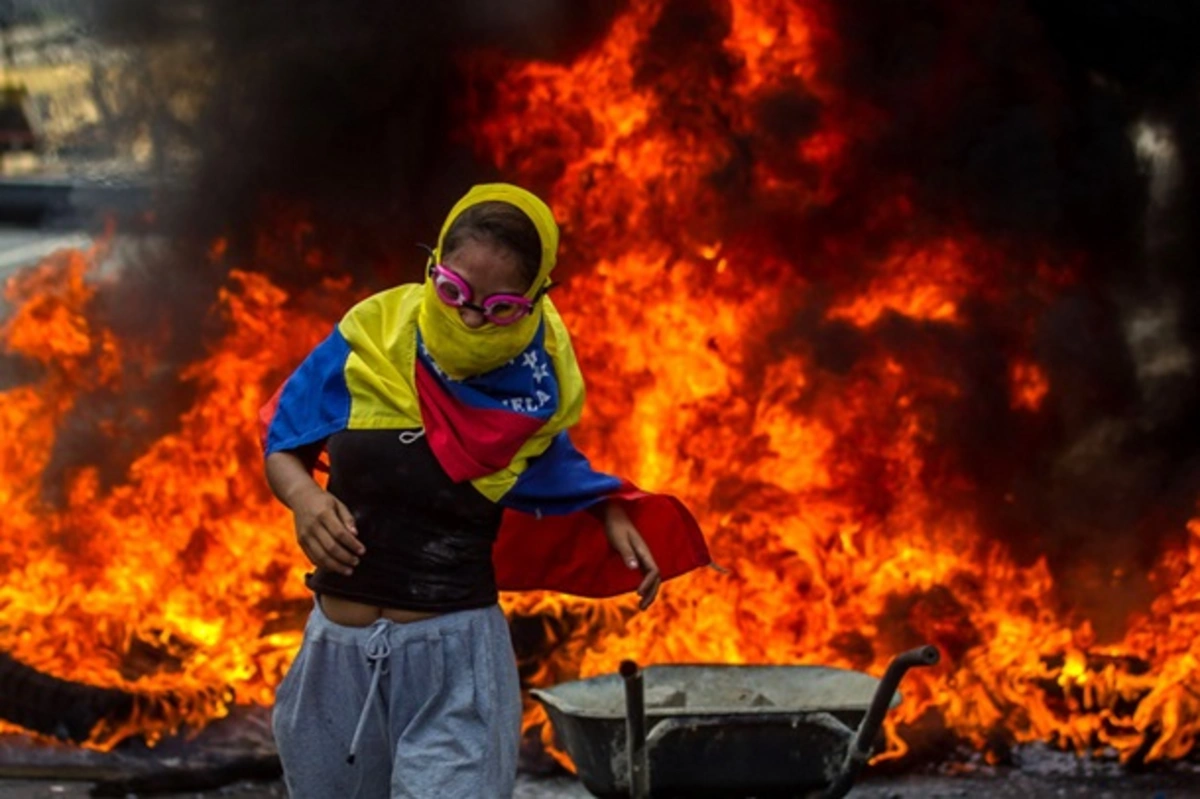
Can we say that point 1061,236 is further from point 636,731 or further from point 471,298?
point 471,298

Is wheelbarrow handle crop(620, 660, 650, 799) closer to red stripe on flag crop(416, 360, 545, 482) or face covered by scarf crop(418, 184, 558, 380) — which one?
red stripe on flag crop(416, 360, 545, 482)

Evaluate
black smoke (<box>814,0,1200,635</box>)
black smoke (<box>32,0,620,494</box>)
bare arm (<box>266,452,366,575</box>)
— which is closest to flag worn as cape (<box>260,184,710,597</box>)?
bare arm (<box>266,452,366,575</box>)

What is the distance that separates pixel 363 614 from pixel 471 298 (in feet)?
2.11

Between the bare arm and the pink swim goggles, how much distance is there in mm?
430

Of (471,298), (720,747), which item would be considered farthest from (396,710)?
(720,747)

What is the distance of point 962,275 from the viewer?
723 centimetres

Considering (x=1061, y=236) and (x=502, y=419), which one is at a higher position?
(x=1061, y=236)

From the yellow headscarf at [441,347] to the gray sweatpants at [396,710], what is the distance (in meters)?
0.32

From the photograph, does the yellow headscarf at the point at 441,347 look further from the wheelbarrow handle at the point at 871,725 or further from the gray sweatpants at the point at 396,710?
the wheelbarrow handle at the point at 871,725

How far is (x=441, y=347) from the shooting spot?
3.49 meters

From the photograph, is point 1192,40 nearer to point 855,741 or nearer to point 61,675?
point 855,741

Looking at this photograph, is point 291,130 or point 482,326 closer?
point 482,326

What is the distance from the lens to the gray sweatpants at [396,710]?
3.52 meters

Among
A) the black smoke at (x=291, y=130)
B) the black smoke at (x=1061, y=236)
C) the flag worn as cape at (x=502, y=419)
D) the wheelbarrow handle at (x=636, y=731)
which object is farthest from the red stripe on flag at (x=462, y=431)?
the black smoke at (x=291, y=130)
